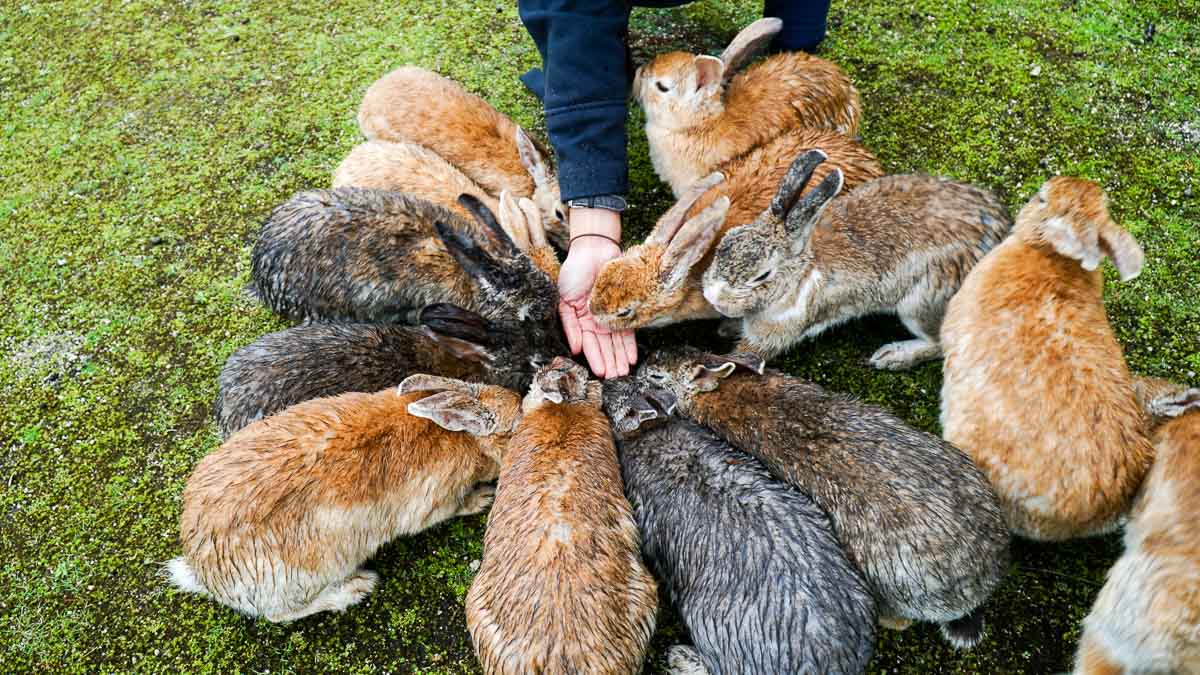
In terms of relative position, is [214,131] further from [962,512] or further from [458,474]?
[962,512]

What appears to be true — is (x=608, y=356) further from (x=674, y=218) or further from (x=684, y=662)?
(x=684, y=662)

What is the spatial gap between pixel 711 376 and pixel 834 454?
22.6 inches

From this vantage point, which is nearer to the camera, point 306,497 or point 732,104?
point 306,497

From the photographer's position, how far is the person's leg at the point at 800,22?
4277 mm

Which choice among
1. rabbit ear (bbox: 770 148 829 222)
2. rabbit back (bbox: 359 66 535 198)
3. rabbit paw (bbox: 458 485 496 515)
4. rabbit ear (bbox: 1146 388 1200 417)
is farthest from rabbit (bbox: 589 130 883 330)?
rabbit ear (bbox: 1146 388 1200 417)

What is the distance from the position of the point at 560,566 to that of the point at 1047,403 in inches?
61.0

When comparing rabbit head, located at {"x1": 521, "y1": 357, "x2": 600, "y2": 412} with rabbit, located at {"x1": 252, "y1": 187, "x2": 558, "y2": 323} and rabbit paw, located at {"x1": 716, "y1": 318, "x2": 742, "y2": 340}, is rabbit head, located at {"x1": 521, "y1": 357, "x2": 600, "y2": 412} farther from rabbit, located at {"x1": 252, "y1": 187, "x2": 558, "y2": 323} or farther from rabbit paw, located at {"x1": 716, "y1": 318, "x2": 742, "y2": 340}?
rabbit paw, located at {"x1": 716, "y1": 318, "x2": 742, "y2": 340}

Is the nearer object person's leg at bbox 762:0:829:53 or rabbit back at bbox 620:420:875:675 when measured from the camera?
rabbit back at bbox 620:420:875:675

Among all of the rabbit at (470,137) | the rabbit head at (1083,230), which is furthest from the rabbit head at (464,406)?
the rabbit head at (1083,230)

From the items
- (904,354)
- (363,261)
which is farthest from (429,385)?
(904,354)

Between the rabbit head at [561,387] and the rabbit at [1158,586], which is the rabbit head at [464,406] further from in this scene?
the rabbit at [1158,586]

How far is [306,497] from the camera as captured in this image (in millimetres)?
2520

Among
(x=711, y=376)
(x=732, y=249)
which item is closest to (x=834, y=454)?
(x=711, y=376)

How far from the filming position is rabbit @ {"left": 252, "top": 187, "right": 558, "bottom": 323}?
3.37 metres
